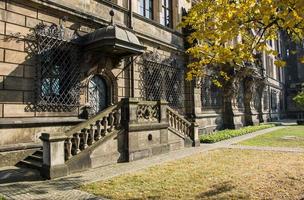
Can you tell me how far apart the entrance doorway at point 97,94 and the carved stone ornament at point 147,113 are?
2268mm

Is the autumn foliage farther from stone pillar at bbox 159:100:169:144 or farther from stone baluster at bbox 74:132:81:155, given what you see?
stone pillar at bbox 159:100:169:144

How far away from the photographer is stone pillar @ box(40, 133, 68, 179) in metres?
8.75

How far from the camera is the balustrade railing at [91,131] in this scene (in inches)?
372

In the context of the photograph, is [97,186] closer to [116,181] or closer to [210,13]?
[116,181]

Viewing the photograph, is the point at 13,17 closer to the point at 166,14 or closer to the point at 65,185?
the point at 65,185

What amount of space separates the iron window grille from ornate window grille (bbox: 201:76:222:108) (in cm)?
282

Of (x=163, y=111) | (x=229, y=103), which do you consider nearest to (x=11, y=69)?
(x=163, y=111)

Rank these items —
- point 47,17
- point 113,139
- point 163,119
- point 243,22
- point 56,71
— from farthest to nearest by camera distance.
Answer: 1. point 163,119
2. point 56,71
3. point 47,17
4. point 113,139
5. point 243,22

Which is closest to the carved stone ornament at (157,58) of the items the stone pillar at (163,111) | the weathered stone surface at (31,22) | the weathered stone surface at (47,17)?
the stone pillar at (163,111)

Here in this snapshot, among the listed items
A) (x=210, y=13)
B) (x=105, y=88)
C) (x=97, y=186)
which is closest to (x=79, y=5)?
(x=105, y=88)

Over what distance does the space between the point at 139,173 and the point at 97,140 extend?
2059 millimetres

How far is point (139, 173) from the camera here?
921cm

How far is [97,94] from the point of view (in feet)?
45.4

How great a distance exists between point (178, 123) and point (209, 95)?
8.85 metres
